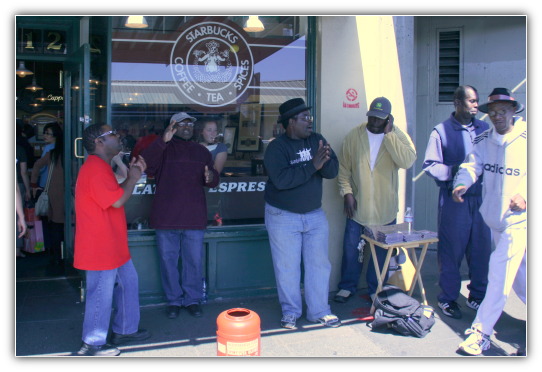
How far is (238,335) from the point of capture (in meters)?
3.25

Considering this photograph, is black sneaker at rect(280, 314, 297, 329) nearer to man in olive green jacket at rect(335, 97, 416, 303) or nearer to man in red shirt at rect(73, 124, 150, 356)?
man in olive green jacket at rect(335, 97, 416, 303)

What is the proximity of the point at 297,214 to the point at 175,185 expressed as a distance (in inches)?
42.3

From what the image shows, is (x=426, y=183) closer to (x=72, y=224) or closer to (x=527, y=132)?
(x=527, y=132)

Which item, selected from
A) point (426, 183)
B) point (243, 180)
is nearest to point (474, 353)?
point (243, 180)

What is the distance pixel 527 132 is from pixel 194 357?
9.81ft

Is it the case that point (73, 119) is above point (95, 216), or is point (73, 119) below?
above

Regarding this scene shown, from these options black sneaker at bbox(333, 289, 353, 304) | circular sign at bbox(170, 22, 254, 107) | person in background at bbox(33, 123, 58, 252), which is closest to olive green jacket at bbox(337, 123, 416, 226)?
black sneaker at bbox(333, 289, 353, 304)

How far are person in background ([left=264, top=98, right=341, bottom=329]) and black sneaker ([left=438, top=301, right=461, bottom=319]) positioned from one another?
102 centimetres

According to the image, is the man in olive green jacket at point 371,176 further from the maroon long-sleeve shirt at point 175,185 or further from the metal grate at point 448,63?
the metal grate at point 448,63

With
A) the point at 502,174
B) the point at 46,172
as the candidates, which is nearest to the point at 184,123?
the point at 502,174

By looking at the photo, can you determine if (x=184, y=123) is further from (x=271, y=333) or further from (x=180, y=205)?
(x=271, y=333)

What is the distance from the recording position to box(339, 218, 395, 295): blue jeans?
5.49 meters

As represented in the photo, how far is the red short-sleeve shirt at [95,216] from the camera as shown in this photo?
4.02m

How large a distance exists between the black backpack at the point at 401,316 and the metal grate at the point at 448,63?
336 centimetres
